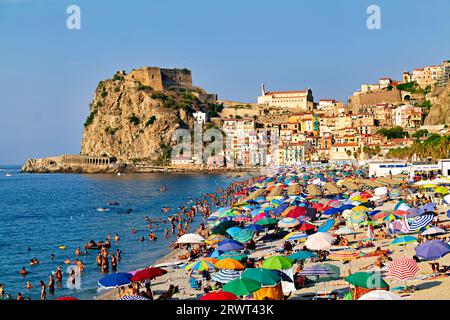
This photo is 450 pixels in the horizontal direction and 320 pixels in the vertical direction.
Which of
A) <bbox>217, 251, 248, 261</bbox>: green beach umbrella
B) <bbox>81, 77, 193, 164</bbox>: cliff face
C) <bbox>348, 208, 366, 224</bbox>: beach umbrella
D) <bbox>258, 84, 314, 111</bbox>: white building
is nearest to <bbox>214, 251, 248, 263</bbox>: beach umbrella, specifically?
<bbox>217, 251, 248, 261</bbox>: green beach umbrella

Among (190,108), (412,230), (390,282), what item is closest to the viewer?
(390,282)

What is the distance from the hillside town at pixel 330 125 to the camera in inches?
3402

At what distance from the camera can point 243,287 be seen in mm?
11289

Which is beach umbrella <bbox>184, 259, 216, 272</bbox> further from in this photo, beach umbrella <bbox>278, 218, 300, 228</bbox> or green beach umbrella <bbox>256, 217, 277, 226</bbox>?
green beach umbrella <bbox>256, 217, 277, 226</bbox>

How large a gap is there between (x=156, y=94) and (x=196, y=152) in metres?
17.4

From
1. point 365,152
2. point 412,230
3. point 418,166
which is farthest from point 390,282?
point 365,152

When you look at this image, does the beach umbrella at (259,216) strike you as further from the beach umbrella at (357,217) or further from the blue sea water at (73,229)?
the blue sea water at (73,229)

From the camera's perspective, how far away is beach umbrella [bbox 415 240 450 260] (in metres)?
13.6

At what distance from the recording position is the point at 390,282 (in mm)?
13227

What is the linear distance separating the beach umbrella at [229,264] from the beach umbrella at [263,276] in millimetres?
2588

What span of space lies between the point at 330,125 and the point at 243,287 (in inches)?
3698

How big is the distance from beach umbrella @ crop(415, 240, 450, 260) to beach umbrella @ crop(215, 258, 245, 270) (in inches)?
187
